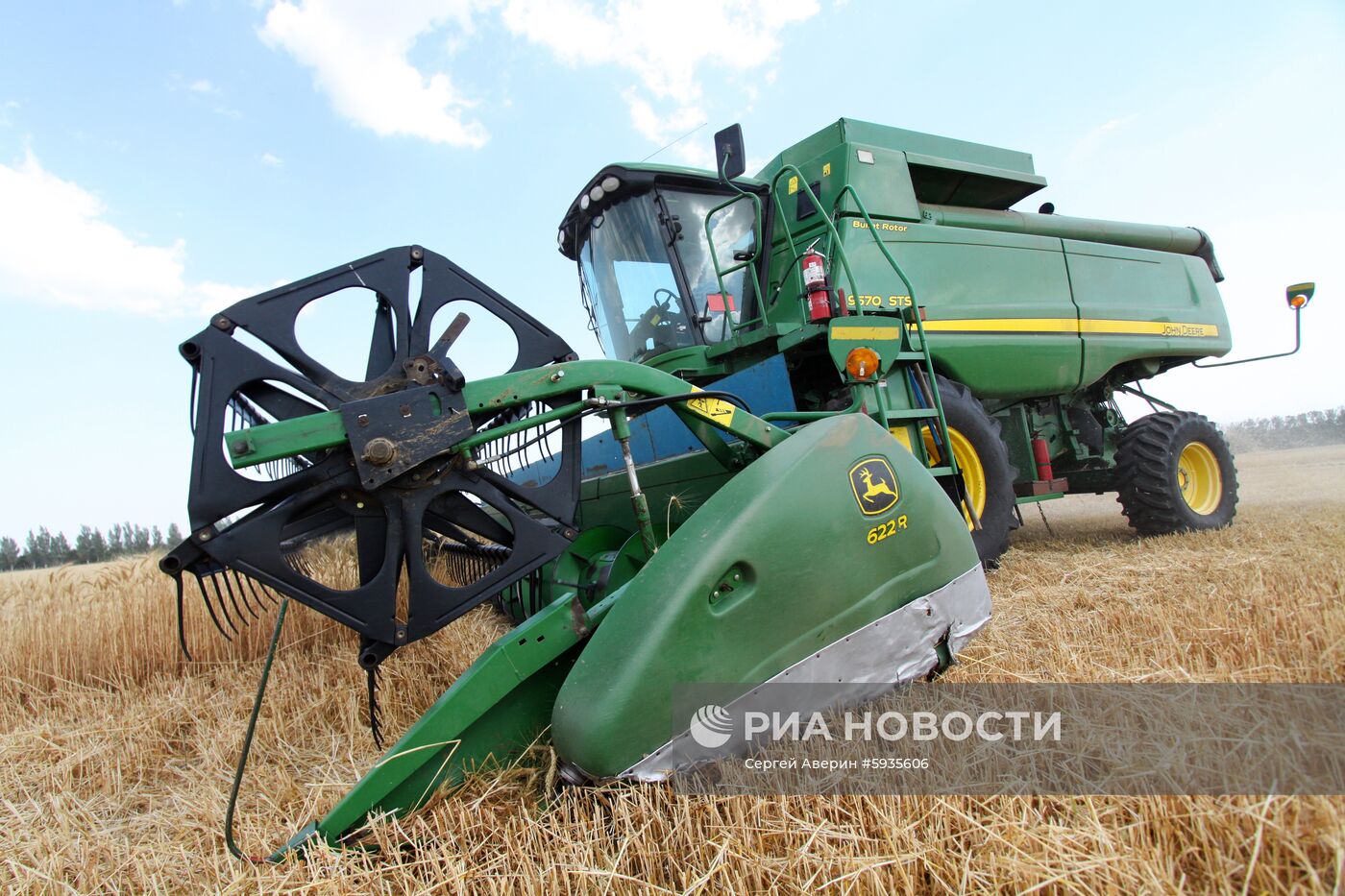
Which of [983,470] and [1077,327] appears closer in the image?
[983,470]

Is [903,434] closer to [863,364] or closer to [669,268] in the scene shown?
[863,364]

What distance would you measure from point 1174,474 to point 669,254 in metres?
3.59

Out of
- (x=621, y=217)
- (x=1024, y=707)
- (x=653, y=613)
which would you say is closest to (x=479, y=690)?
(x=653, y=613)

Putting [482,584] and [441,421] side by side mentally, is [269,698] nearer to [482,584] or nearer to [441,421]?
[482,584]

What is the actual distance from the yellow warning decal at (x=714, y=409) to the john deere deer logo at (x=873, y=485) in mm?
435

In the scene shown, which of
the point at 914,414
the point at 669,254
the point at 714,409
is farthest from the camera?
the point at 669,254

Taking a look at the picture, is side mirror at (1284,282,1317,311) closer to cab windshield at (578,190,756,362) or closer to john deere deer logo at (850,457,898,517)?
cab windshield at (578,190,756,362)

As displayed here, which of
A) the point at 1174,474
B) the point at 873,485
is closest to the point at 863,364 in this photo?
the point at 873,485

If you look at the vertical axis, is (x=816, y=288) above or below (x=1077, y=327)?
above

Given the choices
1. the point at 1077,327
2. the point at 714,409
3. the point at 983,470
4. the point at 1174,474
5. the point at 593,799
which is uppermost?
the point at 1077,327

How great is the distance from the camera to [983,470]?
3545mm

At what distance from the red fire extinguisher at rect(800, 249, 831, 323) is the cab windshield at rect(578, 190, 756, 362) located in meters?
0.62

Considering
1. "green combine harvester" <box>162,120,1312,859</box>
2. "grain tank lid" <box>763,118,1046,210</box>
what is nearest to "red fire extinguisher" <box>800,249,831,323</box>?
"green combine harvester" <box>162,120,1312,859</box>

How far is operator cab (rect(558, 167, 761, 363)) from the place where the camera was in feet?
12.9
